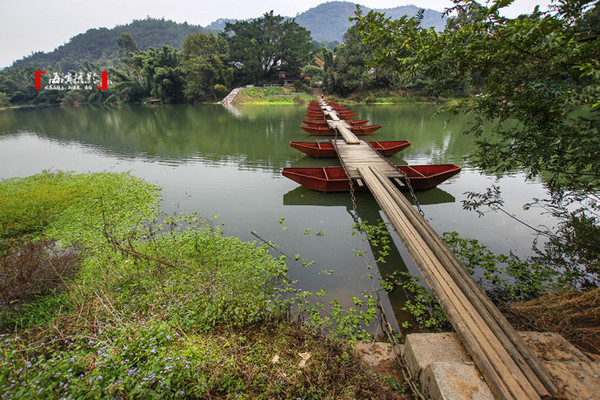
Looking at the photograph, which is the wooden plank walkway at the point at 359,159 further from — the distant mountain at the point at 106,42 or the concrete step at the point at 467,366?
the distant mountain at the point at 106,42

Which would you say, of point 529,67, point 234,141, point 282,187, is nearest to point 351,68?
point 234,141

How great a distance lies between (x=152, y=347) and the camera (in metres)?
2.73

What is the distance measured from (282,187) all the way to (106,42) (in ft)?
705

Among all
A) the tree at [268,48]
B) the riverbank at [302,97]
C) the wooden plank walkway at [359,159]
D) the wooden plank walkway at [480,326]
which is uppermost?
the tree at [268,48]

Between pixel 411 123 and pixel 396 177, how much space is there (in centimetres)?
1755

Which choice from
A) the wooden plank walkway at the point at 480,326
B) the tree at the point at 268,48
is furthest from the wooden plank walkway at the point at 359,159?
the tree at the point at 268,48

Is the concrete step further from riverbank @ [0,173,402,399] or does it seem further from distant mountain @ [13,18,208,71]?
distant mountain @ [13,18,208,71]

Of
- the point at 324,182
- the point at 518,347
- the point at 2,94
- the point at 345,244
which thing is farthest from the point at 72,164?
the point at 2,94

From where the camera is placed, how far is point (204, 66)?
45.8m

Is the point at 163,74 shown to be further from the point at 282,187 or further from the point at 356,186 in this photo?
the point at 356,186

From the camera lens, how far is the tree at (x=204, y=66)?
4675cm

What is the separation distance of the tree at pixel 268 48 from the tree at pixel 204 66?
10.3 feet

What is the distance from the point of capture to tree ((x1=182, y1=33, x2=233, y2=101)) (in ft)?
153

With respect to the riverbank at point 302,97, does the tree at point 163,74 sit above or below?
above
